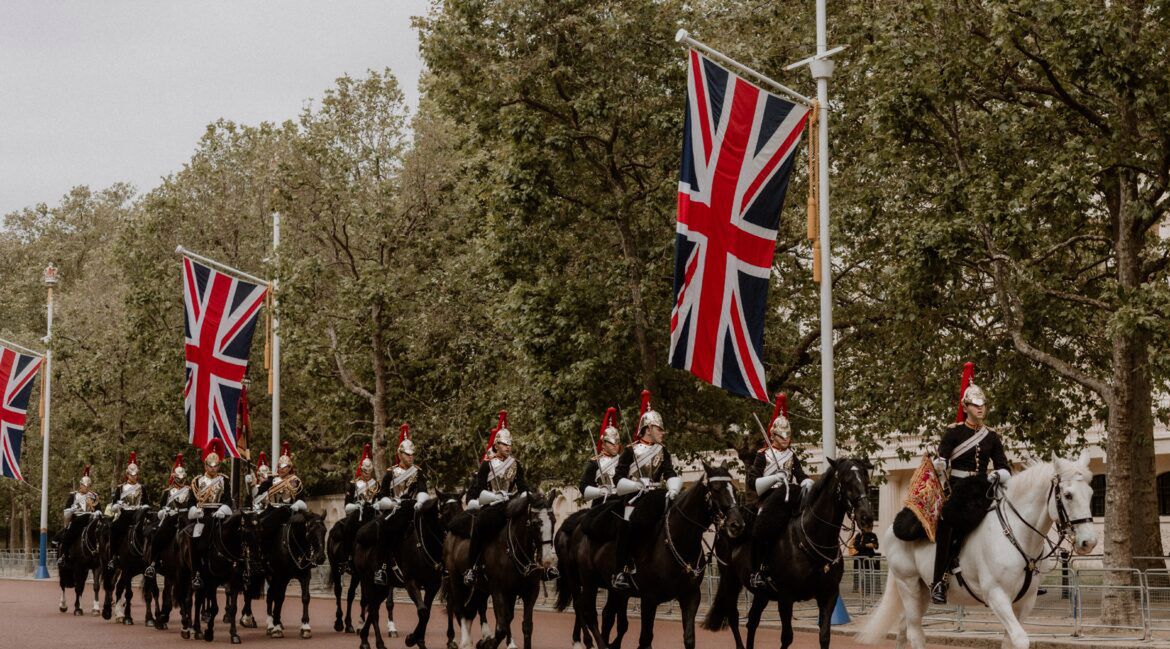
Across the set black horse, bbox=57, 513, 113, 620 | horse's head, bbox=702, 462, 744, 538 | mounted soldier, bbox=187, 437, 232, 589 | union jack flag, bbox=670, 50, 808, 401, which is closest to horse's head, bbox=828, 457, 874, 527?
horse's head, bbox=702, 462, 744, 538

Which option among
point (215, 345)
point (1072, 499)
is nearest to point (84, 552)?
point (215, 345)

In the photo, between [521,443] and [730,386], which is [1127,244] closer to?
[730,386]

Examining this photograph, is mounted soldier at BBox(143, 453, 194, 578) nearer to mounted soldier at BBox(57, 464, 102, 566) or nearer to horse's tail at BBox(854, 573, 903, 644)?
mounted soldier at BBox(57, 464, 102, 566)

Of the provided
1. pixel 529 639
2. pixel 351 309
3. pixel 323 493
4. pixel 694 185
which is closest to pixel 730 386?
pixel 694 185

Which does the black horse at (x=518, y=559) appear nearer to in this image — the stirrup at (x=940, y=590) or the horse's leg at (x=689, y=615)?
the horse's leg at (x=689, y=615)

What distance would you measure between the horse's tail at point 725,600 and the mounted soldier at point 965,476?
2.71 metres

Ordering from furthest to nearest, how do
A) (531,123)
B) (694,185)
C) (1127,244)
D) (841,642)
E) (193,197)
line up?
(193,197) < (531,123) < (1127,244) < (841,642) < (694,185)

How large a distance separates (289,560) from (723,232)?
844 centimetres

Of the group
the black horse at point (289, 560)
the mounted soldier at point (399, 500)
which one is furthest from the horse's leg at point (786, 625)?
the black horse at point (289, 560)

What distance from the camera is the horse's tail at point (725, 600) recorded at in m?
16.0

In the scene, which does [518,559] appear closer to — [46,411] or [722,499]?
[722,499]

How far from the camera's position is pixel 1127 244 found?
70.6 feet

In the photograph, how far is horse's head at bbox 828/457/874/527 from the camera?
14.1m

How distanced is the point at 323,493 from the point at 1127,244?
154ft
